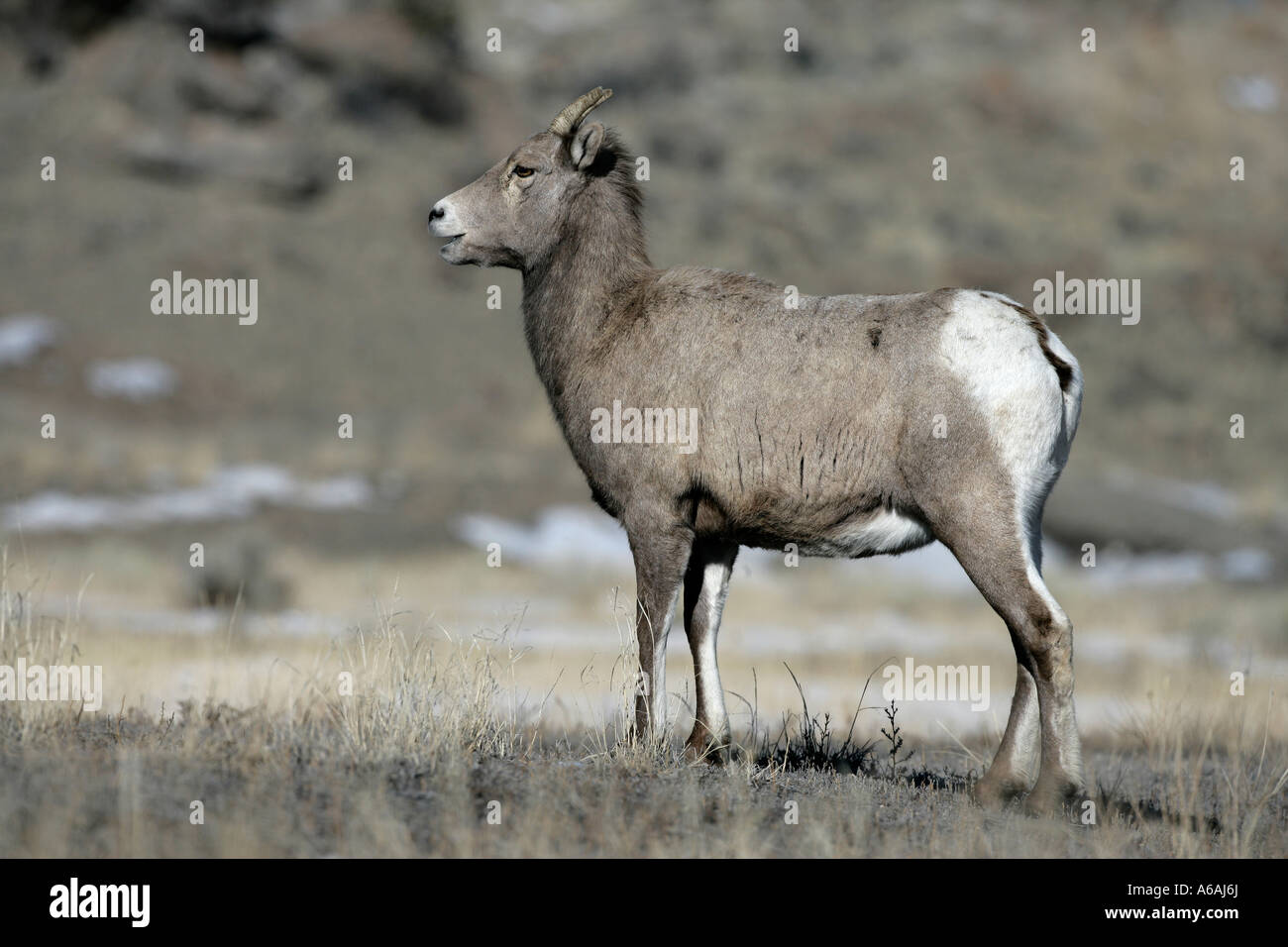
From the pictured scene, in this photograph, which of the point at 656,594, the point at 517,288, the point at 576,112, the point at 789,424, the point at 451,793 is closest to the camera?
the point at 451,793

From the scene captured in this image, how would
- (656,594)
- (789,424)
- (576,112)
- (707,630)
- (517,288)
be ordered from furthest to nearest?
(517,288), (576,112), (707,630), (656,594), (789,424)

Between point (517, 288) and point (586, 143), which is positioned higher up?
point (517, 288)

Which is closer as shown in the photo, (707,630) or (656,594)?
(656,594)

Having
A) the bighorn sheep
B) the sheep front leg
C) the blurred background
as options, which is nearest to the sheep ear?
the bighorn sheep

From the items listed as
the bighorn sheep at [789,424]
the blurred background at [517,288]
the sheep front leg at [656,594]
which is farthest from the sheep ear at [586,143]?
the blurred background at [517,288]

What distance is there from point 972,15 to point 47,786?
233 ft

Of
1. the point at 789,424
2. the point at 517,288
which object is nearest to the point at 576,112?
the point at 789,424

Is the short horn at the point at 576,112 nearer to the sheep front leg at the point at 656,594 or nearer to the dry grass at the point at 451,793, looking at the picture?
the sheep front leg at the point at 656,594

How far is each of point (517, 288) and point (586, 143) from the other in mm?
29312

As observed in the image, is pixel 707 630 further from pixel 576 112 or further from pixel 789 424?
pixel 576 112

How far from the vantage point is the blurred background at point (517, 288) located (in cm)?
2052

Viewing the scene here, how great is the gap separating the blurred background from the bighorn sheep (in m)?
0.92

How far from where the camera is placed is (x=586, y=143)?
8.56 m

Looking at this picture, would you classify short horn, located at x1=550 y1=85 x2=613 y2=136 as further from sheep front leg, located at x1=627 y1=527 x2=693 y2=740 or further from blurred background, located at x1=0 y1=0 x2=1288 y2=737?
blurred background, located at x1=0 y1=0 x2=1288 y2=737
